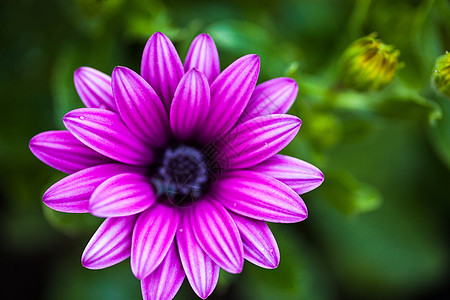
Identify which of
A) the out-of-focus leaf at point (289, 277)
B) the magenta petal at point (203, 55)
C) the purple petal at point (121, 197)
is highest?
the magenta petal at point (203, 55)

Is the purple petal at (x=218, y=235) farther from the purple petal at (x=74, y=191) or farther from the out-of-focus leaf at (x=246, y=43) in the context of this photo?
the out-of-focus leaf at (x=246, y=43)

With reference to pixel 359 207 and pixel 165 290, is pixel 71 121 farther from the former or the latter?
pixel 359 207

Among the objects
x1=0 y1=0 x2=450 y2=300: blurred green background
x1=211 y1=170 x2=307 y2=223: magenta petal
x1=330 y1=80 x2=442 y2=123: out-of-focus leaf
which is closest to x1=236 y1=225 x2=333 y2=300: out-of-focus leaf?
x1=0 y1=0 x2=450 y2=300: blurred green background

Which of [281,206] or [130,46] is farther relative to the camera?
[130,46]

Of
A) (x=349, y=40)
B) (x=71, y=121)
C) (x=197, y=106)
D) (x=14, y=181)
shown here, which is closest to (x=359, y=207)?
(x=349, y=40)

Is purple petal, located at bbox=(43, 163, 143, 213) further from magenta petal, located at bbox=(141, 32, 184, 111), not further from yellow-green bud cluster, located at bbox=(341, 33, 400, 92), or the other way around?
yellow-green bud cluster, located at bbox=(341, 33, 400, 92)

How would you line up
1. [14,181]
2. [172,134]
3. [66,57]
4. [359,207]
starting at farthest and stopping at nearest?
1. [14,181]
2. [66,57]
3. [359,207]
4. [172,134]

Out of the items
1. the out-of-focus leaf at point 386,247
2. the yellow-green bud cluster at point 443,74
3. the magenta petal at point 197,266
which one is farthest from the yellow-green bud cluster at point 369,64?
the out-of-focus leaf at point 386,247
